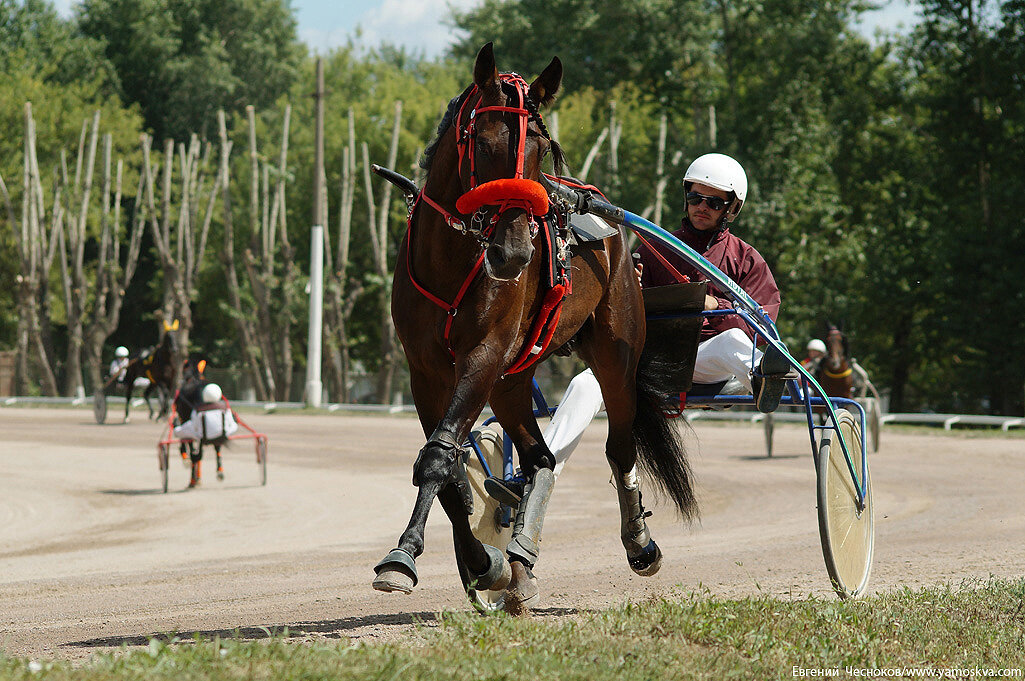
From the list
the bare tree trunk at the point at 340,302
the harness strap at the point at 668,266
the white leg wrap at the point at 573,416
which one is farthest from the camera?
the bare tree trunk at the point at 340,302

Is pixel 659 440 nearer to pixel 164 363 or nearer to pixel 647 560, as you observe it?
pixel 647 560

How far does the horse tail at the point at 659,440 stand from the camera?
6051 mm

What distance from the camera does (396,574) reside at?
4.15 meters

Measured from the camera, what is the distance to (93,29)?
157 feet

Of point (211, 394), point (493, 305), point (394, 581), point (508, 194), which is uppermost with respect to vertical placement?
point (508, 194)

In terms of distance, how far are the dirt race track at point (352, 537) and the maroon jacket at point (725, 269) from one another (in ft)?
4.63

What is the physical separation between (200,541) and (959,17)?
23101 millimetres

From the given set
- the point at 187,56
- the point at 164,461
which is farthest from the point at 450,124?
the point at 187,56

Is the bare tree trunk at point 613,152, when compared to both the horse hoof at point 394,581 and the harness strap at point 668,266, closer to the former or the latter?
the harness strap at point 668,266

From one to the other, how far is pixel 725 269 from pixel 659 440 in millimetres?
958

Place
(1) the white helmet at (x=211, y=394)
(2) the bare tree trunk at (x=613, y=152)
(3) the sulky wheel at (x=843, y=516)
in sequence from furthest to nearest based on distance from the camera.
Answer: (2) the bare tree trunk at (x=613, y=152)
(1) the white helmet at (x=211, y=394)
(3) the sulky wheel at (x=843, y=516)

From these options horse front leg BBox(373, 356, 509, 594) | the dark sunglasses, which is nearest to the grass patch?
horse front leg BBox(373, 356, 509, 594)

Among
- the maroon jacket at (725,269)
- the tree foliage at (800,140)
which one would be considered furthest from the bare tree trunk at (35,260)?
the maroon jacket at (725,269)

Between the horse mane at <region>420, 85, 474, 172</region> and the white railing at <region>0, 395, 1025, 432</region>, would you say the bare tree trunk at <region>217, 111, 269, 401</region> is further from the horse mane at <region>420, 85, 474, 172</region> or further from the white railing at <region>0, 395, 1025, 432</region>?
the horse mane at <region>420, 85, 474, 172</region>
